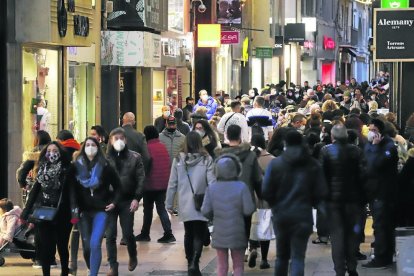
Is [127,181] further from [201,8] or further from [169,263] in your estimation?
[201,8]

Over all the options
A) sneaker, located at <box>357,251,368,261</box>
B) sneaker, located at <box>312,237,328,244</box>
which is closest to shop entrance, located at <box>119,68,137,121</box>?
sneaker, located at <box>312,237,328,244</box>

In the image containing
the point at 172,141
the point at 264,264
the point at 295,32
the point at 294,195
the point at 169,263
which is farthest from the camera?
the point at 295,32

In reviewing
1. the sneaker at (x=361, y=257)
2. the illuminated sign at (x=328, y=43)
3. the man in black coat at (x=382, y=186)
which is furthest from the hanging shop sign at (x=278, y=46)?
the man in black coat at (x=382, y=186)

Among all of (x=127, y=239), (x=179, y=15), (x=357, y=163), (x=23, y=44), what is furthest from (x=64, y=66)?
(x=179, y=15)

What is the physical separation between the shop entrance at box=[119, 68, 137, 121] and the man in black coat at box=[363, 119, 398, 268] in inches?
665

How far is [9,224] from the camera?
1534 centimetres

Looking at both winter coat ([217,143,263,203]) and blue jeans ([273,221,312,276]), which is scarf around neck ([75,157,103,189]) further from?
blue jeans ([273,221,312,276])

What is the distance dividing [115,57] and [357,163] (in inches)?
603

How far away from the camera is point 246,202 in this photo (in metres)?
12.5

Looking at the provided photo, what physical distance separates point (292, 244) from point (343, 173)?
1.65 m

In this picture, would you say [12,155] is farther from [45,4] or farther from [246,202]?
[246,202]

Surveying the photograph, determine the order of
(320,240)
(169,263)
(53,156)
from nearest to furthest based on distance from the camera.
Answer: (53,156) < (169,263) < (320,240)

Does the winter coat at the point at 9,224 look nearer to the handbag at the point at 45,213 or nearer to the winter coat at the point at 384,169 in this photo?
the handbag at the point at 45,213

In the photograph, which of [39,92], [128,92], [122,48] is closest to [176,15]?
[128,92]
